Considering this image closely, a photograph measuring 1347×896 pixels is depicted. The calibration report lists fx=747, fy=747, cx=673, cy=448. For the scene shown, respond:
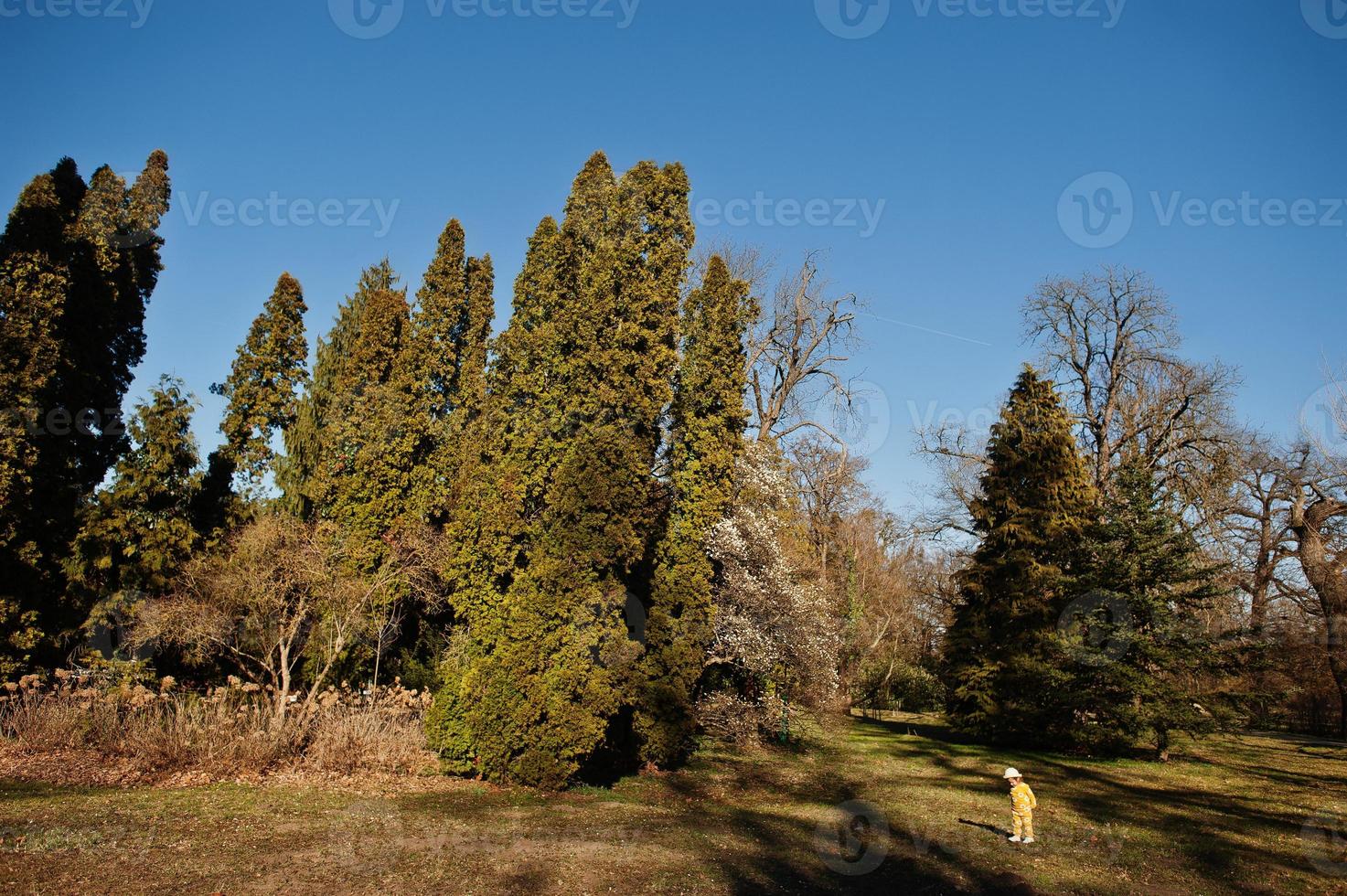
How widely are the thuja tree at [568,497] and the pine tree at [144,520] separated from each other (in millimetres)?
7431

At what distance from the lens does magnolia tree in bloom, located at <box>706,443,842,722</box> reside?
57.2 ft

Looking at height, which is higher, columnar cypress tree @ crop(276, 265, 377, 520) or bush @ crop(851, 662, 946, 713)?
columnar cypress tree @ crop(276, 265, 377, 520)

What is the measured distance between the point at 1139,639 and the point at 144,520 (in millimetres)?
23656

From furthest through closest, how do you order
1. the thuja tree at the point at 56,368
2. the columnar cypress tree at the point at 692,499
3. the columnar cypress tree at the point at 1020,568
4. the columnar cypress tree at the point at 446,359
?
the columnar cypress tree at the point at 1020,568 < the columnar cypress tree at the point at 446,359 < the columnar cypress tree at the point at 692,499 < the thuja tree at the point at 56,368

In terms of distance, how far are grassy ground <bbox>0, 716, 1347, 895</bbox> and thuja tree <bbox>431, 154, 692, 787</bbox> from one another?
4.08 feet

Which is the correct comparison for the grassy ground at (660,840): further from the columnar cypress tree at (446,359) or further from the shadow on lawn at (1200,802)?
the columnar cypress tree at (446,359)

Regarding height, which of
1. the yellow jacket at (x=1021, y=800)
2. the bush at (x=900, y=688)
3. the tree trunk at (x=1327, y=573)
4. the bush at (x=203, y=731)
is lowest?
the bush at (x=900, y=688)

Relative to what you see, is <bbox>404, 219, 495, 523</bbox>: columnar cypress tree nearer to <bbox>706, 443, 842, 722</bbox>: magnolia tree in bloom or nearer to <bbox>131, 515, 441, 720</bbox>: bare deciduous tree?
<bbox>131, 515, 441, 720</bbox>: bare deciduous tree

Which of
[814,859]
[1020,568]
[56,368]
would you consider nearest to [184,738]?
[56,368]

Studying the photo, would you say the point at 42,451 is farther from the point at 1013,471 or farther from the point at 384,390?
the point at 1013,471

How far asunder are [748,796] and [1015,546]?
42.1ft

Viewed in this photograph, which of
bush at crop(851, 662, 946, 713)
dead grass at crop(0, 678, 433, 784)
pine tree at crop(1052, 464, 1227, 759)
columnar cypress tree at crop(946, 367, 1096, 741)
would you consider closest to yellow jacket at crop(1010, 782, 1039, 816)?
pine tree at crop(1052, 464, 1227, 759)

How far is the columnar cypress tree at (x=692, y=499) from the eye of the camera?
48.4 feet

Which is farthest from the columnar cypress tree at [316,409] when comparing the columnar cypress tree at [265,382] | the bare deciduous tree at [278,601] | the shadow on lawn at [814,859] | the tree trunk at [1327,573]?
the tree trunk at [1327,573]
